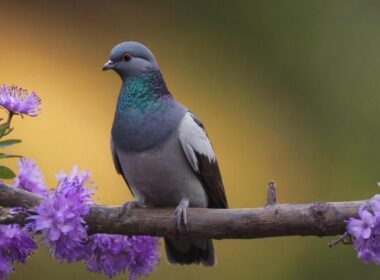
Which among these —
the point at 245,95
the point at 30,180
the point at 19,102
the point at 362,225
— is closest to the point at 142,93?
the point at 30,180

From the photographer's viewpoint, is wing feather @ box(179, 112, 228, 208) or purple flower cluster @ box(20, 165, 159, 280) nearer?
purple flower cluster @ box(20, 165, 159, 280)

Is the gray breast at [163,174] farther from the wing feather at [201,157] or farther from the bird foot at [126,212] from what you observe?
the bird foot at [126,212]

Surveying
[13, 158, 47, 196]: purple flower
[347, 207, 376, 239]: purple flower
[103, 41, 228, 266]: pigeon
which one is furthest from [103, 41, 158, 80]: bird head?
[347, 207, 376, 239]: purple flower

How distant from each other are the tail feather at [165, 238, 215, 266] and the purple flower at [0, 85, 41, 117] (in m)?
0.89

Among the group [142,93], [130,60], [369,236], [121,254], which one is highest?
[130,60]

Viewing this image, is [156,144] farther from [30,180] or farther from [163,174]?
[30,180]

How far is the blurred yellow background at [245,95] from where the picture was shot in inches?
197

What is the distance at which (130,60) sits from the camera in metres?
3.11

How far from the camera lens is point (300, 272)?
5105 millimetres

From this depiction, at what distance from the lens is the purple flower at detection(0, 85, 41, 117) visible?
250 cm

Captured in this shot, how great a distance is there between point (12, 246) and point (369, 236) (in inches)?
35.1

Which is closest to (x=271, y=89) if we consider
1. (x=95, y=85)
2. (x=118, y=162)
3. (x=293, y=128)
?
(x=293, y=128)

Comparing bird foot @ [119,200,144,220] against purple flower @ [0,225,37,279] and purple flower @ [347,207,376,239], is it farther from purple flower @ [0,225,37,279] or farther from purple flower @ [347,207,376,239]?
purple flower @ [347,207,376,239]

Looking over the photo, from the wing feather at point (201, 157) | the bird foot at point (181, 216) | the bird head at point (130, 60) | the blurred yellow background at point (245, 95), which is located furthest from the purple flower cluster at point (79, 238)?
the blurred yellow background at point (245, 95)
